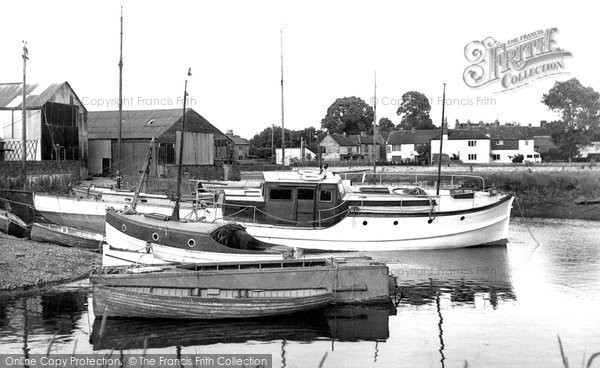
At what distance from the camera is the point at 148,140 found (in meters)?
56.4

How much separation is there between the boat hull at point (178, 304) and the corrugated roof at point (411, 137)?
82.0 m

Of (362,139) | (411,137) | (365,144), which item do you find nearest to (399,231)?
(411,137)

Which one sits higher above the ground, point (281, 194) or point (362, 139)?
point (362, 139)

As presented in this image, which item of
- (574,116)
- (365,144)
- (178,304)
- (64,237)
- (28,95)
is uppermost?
(574,116)

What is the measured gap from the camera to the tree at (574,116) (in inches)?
3211

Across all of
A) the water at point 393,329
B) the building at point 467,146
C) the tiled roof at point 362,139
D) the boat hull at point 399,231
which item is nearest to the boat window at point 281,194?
the boat hull at point 399,231

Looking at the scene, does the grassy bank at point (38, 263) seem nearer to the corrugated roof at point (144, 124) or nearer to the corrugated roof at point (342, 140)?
the corrugated roof at point (144, 124)

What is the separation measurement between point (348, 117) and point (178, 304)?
4041 inches

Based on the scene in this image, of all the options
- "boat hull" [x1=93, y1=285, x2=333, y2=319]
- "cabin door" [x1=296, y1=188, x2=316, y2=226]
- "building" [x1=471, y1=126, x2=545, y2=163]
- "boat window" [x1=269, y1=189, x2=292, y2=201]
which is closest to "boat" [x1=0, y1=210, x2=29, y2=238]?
"boat window" [x1=269, y1=189, x2=292, y2=201]

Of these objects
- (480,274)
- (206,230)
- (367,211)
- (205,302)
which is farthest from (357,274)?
(367,211)

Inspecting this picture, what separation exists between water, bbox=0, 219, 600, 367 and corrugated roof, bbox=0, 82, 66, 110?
93.8ft

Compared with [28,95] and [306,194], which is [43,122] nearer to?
[28,95]

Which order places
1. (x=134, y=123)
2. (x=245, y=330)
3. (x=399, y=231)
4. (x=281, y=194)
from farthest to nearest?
(x=134, y=123)
(x=399, y=231)
(x=281, y=194)
(x=245, y=330)

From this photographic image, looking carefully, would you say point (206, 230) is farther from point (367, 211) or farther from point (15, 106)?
point (15, 106)
